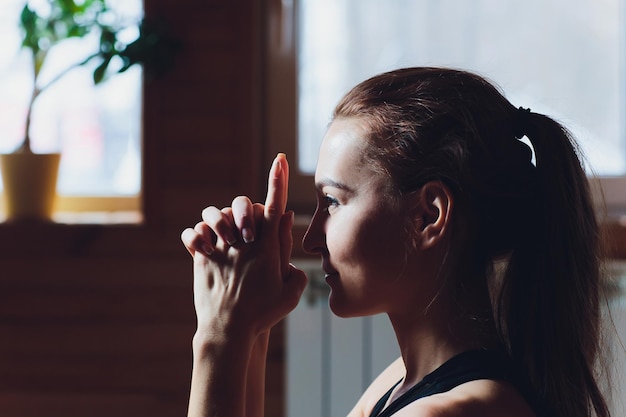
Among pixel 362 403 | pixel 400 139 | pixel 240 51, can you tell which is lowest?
pixel 362 403

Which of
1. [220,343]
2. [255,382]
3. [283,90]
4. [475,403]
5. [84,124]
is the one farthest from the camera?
[84,124]

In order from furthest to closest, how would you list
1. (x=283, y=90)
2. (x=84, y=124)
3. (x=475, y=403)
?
(x=84, y=124)
(x=283, y=90)
(x=475, y=403)

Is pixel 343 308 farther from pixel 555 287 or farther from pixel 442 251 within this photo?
pixel 555 287

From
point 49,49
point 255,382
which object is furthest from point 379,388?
point 49,49

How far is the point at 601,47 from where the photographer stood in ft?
7.51

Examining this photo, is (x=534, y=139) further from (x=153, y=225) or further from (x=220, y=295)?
(x=153, y=225)

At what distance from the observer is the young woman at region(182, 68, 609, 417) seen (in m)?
0.96

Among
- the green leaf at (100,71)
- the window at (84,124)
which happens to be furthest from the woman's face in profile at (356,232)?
the window at (84,124)

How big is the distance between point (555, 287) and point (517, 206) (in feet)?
0.33

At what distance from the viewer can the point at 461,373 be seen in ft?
3.11

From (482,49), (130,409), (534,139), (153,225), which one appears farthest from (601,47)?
(130,409)

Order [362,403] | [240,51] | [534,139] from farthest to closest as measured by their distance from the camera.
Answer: [240,51] < [362,403] < [534,139]

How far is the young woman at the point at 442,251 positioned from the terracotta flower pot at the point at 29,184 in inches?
53.3

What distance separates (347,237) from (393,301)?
0.30ft
